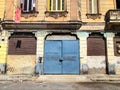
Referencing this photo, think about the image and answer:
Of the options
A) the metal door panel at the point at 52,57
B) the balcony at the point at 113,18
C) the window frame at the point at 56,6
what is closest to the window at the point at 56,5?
the window frame at the point at 56,6

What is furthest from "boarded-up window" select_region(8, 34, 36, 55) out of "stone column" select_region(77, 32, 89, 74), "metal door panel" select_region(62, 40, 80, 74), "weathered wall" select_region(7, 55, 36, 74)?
"stone column" select_region(77, 32, 89, 74)

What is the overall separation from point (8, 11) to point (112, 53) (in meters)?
9.13

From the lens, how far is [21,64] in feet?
57.6

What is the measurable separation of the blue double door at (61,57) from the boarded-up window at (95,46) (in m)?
1.01

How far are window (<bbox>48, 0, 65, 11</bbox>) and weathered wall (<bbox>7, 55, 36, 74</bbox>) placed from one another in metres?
4.34

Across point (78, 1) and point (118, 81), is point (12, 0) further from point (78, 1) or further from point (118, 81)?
point (118, 81)

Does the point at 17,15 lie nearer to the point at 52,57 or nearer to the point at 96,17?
the point at 52,57

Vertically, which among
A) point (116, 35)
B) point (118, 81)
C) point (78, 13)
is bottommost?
point (118, 81)

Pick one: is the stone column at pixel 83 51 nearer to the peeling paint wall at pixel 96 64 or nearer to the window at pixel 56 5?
the peeling paint wall at pixel 96 64

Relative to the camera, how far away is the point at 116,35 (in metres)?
18.0

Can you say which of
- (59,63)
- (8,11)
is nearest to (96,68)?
(59,63)

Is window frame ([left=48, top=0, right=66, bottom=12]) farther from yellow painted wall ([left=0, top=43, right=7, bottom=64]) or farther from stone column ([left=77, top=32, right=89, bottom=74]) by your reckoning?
yellow painted wall ([left=0, top=43, right=7, bottom=64])

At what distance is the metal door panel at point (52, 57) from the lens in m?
17.4

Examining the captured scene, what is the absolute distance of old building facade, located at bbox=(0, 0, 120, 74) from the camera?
57.4 feet
